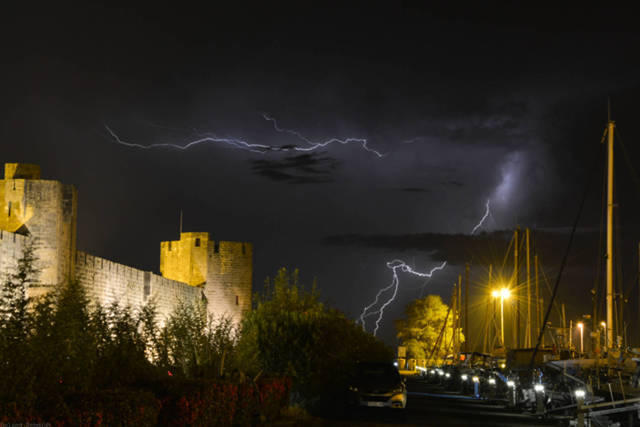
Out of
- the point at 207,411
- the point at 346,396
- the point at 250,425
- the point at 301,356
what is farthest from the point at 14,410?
the point at 346,396

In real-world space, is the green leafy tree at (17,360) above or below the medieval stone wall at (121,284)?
below

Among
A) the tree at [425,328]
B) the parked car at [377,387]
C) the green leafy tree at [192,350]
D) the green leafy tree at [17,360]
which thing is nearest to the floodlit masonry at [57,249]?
the green leafy tree at [192,350]

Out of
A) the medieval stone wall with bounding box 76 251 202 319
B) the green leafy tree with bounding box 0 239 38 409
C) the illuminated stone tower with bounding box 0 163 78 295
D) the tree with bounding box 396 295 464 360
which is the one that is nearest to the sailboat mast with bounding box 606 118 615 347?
the medieval stone wall with bounding box 76 251 202 319

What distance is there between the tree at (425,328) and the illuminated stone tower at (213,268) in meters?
31.6

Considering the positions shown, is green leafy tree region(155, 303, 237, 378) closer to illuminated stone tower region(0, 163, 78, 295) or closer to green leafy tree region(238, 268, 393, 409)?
green leafy tree region(238, 268, 393, 409)

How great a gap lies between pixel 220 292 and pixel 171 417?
3515 cm

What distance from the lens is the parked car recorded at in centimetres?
1960

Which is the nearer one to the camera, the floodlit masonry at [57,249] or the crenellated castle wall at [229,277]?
the floodlit masonry at [57,249]

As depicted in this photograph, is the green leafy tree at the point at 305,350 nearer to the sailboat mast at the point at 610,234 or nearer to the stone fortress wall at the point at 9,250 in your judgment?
the stone fortress wall at the point at 9,250

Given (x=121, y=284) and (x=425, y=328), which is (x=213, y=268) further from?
(x=425, y=328)

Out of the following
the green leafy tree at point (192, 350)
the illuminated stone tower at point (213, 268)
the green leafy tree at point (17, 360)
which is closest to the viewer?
the green leafy tree at point (17, 360)

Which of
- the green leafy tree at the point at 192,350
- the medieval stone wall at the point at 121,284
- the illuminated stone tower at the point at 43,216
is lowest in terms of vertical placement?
the green leafy tree at the point at 192,350

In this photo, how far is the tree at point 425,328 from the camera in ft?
240

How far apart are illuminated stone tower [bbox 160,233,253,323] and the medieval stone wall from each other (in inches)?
294
